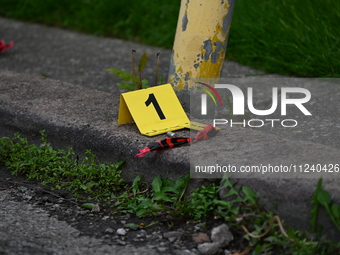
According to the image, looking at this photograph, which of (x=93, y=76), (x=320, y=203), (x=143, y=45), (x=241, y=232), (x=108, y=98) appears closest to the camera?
(x=320, y=203)

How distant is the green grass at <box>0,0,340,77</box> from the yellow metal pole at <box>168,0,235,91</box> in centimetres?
69

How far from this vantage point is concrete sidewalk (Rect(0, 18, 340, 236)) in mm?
1809

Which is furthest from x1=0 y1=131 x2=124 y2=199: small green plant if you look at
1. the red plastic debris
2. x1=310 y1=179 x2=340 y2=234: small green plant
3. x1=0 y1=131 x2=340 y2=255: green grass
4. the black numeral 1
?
x1=310 y1=179 x2=340 y2=234: small green plant

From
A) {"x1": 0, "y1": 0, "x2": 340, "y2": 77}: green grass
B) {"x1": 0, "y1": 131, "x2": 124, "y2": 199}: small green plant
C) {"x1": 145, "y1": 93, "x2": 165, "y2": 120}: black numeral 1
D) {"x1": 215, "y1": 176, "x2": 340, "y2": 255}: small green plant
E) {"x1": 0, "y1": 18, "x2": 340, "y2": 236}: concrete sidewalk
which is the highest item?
{"x1": 0, "y1": 0, "x2": 340, "y2": 77}: green grass

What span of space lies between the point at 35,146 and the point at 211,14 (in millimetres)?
883

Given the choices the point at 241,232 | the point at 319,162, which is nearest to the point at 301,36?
the point at 319,162

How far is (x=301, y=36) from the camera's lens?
3.15 meters

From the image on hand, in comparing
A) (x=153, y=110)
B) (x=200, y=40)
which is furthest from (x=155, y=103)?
(x=200, y=40)

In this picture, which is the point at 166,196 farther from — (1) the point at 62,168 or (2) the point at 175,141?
(1) the point at 62,168

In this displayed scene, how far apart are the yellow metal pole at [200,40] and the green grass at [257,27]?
0.69 meters

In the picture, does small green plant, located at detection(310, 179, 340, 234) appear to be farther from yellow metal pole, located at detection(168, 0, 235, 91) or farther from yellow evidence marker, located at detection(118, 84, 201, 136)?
yellow metal pole, located at detection(168, 0, 235, 91)

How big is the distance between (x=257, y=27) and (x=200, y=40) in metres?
0.93

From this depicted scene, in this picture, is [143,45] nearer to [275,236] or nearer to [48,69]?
[48,69]

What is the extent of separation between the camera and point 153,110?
237cm
